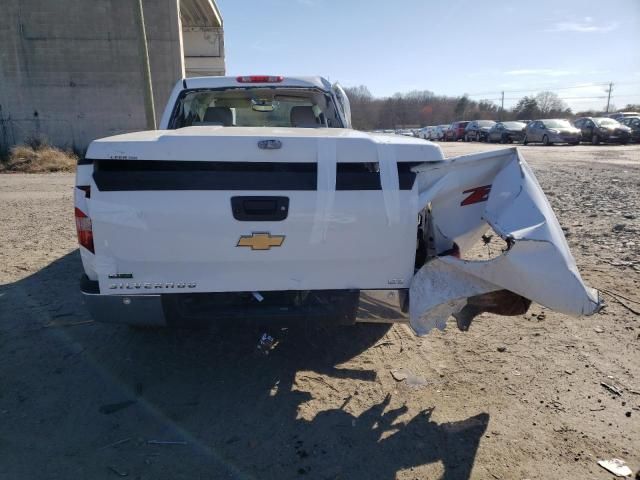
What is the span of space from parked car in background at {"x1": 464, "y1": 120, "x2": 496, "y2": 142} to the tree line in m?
22.2

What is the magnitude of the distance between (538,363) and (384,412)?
131 centimetres

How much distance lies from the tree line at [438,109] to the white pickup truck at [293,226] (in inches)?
2285

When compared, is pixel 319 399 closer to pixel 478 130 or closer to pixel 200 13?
pixel 200 13

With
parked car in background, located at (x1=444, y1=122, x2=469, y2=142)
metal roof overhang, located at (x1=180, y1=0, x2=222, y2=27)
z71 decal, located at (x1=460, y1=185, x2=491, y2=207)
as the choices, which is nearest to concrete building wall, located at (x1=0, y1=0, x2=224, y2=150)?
metal roof overhang, located at (x1=180, y1=0, x2=222, y2=27)

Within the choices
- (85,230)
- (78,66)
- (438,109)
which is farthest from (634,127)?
(438,109)

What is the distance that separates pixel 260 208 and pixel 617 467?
2256 mm

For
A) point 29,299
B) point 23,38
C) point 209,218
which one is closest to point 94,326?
point 29,299

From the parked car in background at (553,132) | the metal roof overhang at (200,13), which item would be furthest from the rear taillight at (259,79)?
the parked car in background at (553,132)

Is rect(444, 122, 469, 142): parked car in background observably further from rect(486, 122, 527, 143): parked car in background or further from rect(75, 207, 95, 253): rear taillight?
rect(75, 207, 95, 253): rear taillight

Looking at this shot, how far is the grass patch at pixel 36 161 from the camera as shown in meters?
15.1

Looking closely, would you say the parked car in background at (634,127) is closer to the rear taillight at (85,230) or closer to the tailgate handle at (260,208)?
the tailgate handle at (260,208)

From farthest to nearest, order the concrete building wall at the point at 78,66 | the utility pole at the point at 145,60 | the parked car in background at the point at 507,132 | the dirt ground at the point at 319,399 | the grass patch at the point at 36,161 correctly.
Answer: the parked car in background at the point at 507,132 < the concrete building wall at the point at 78,66 < the grass patch at the point at 36,161 < the utility pole at the point at 145,60 < the dirt ground at the point at 319,399

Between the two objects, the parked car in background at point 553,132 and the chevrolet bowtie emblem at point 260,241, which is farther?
the parked car in background at point 553,132

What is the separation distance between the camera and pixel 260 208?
8.16ft
